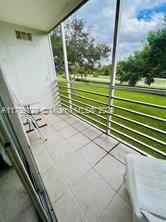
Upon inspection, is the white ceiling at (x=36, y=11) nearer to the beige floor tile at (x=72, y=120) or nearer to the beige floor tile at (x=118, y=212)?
the beige floor tile at (x=72, y=120)

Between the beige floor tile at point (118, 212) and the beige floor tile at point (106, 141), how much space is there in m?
0.75

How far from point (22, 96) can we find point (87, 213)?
109 inches

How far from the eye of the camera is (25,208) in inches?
41.1

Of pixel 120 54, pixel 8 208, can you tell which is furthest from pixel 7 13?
pixel 8 208

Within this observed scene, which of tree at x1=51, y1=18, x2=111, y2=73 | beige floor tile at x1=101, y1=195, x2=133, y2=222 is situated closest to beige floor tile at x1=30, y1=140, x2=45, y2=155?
beige floor tile at x1=101, y1=195, x2=133, y2=222

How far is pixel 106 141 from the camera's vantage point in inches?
76.4

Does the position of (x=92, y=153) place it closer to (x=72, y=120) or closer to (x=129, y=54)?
(x=72, y=120)

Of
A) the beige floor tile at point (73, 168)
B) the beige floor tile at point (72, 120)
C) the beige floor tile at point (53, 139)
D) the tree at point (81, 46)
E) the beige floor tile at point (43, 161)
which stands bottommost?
the beige floor tile at point (43, 161)

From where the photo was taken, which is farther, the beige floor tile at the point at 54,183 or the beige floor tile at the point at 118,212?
the beige floor tile at the point at 54,183

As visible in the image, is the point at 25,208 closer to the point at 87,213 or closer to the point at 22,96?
the point at 87,213

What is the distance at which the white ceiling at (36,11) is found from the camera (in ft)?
5.30

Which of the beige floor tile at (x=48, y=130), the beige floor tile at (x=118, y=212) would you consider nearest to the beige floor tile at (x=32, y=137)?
the beige floor tile at (x=48, y=130)

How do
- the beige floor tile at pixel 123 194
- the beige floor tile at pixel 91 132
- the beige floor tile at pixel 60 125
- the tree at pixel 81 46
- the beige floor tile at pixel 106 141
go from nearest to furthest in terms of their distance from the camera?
the beige floor tile at pixel 123 194 → the beige floor tile at pixel 106 141 → the tree at pixel 81 46 → the beige floor tile at pixel 91 132 → the beige floor tile at pixel 60 125

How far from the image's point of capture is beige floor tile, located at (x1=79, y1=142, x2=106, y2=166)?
159 centimetres
